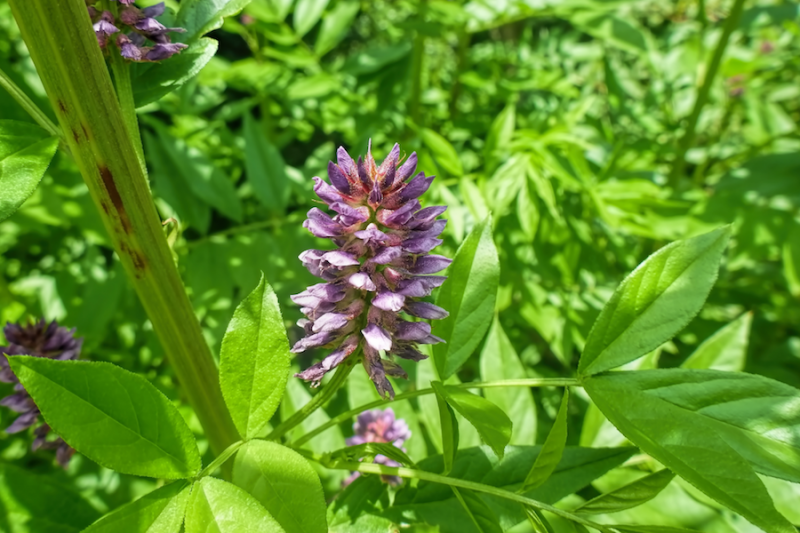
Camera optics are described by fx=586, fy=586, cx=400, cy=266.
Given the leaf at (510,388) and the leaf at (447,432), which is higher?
the leaf at (447,432)

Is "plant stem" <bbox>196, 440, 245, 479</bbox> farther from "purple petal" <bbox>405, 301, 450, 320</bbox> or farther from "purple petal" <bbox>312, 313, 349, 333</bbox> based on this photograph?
"purple petal" <bbox>405, 301, 450, 320</bbox>

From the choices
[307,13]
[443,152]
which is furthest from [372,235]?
[307,13]

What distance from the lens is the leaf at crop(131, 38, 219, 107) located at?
0.93 m

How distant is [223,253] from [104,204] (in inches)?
42.6

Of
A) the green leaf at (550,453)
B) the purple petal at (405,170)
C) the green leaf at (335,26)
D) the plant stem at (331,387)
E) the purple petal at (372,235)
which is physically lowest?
the green leaf at (550,453)

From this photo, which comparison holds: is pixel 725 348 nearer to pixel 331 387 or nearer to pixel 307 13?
pixel 331 387

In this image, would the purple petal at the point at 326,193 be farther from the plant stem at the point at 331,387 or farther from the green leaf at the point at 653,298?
the green leaf at the point at 653,298

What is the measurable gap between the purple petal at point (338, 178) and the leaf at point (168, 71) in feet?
0.99

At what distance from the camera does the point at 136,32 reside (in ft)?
2.88

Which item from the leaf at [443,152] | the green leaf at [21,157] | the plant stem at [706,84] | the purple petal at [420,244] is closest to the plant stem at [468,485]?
the purple petal at [420,244]

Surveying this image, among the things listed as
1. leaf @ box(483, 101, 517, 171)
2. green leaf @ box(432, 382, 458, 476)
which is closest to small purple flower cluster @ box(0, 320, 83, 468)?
green leaf @ box(432, 382, 458, 476)

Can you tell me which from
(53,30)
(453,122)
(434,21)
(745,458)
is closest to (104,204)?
(53,30)

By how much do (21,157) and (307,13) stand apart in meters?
1.74

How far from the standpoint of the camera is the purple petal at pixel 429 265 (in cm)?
81
